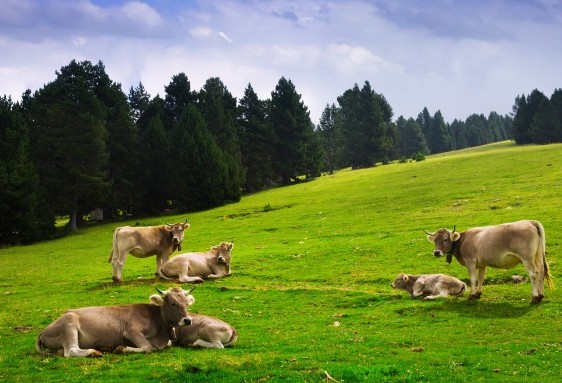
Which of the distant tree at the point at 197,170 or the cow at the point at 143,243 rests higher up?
the distant tree at the point at 197,170

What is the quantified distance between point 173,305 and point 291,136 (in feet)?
232

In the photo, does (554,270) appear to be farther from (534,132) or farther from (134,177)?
(534,132)

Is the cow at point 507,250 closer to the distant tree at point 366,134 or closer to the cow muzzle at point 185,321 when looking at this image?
the cow muzzle at point 185,321

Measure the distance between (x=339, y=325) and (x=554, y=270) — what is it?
9.01 m

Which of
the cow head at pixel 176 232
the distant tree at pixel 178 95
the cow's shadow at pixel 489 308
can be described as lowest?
the cow's shadow at pixel 489 308

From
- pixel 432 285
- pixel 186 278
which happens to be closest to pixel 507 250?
pixel 432 285

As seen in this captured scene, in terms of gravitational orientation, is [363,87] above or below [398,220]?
above

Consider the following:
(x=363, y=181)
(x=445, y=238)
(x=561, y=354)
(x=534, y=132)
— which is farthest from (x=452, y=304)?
(x=534, y=132)

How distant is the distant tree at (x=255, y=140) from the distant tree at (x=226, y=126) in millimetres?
1503

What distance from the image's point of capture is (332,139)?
388 ft

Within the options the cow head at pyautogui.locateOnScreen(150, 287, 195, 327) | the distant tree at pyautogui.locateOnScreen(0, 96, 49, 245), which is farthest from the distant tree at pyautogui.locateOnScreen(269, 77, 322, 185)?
the cow head at pyautogui.locateOnScreen(150, 287, 195, 327)

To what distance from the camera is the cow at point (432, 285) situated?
16961 millimetres

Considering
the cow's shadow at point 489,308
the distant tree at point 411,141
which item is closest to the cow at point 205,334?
the cow's shadow at point 489,308

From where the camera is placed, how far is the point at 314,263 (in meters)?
24.7
